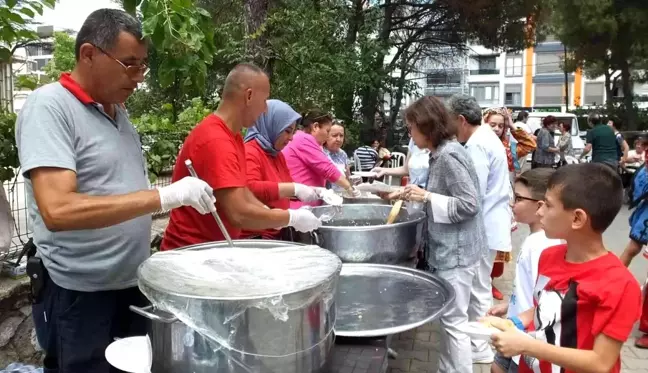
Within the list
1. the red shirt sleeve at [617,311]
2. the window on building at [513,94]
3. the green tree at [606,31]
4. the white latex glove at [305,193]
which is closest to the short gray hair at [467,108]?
the white latex glove at [305,193]

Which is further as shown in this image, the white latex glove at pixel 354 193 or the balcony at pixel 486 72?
the balcony at pixel 486 72

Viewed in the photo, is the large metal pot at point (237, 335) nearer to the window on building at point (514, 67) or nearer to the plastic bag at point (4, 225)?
the plastic bag at point (4, 225)

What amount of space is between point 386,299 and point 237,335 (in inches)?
36.3

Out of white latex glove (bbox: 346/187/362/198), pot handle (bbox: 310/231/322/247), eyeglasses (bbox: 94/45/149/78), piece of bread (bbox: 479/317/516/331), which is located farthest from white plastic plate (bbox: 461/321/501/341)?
white latex glove (bbox: 346/187/362/198)

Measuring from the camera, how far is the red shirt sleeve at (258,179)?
255 cm

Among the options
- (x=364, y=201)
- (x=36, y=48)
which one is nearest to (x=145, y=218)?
(x=364, y=201)

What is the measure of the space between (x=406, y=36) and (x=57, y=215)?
39.7 feet

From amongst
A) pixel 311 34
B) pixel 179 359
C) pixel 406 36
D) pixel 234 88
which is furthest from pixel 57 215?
pixel 406 36

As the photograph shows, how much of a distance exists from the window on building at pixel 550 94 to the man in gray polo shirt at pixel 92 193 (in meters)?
52.5

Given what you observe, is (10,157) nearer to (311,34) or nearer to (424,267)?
(424,267)

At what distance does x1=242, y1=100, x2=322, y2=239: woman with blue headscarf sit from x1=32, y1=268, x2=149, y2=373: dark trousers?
0.87 m

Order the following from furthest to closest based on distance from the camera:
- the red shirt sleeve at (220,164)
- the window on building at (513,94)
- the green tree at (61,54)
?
the window on building at (513,94) → the green tree at (61,54) → the red shirt sleeve at (220,164)

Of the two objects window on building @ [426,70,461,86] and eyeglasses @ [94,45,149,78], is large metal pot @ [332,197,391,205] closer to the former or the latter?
eyeglasses @ [94,45,149,78]

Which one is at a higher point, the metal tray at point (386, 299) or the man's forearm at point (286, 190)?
the man's forearm at point (286, 190)
